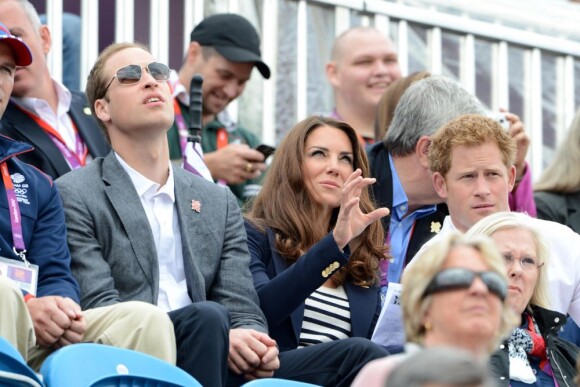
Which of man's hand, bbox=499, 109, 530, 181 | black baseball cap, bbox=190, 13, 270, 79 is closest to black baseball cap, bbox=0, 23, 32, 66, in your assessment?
black baseball cap, bbox=190, 13, 270, 79

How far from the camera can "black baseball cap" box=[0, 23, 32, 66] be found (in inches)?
209

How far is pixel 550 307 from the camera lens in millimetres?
5277

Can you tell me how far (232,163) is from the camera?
6.78 m

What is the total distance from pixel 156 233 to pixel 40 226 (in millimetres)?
467

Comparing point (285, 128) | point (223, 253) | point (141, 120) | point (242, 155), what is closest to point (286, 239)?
point (223, 253)

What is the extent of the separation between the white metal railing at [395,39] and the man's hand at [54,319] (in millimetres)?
3156

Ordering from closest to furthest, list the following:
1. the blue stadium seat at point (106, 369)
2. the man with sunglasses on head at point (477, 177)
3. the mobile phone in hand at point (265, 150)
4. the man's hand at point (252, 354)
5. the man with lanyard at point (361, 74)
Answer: the blue stadium seat at point (106, 369)
the man's hand at point (252, 354)
the man with sunglasses on head at point (477, 177)
the mobile phone in hand at point (265, 150)
the man with lanyard at point (361, 74)

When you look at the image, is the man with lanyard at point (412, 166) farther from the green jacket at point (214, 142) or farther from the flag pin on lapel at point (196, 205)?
the flag pin on lapel at point (196, 205)

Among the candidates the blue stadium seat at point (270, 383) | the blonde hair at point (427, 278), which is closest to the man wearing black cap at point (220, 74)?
the blue stadium seat at point (270, 383)

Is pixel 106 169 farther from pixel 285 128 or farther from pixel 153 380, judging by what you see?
pixel 285 128

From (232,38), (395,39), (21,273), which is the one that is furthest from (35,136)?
Answer: (395,39)

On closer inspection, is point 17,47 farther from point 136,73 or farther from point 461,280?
point 461,280

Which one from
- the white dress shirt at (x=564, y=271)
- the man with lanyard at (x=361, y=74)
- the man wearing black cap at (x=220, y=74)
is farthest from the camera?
the man with lanyard at (x=361, y=74)

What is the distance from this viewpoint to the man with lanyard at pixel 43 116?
614 centimetres
